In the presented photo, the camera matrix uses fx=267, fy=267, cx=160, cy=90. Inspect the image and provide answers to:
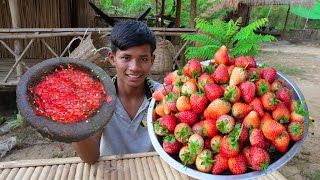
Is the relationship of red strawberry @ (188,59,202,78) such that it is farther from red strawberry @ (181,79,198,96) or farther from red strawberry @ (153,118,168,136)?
red strawberry @ (153,118,168,136)

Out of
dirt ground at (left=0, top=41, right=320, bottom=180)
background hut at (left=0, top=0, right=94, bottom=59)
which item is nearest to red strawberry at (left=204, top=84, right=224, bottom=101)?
dirt ground at (left=0, top=41, right=320, bottom=180)

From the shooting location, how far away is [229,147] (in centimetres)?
106

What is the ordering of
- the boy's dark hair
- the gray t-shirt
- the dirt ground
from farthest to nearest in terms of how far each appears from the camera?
the dirt ground → the gray t-shirt → the boy's dark hair

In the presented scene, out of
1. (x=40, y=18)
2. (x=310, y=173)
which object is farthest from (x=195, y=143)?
(x=40, y=18)

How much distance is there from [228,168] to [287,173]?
3413 millimetres

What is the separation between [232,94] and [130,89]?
99 cm

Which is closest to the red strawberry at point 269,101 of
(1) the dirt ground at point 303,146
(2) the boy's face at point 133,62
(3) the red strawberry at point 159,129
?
(3) the red strawberry at point 159,129

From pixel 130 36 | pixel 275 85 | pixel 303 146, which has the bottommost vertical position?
pixel 303 146

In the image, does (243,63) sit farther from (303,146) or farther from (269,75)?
(303,146)

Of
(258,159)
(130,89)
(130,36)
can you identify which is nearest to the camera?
(258,159)

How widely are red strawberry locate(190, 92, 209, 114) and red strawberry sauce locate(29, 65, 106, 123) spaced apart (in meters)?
0.43

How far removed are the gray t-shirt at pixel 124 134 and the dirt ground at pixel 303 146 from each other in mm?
1124

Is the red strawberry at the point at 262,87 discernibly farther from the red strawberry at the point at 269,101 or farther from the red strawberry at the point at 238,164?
the red strawberry at the point at 238,164

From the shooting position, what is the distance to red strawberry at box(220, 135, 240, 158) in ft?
3.47
